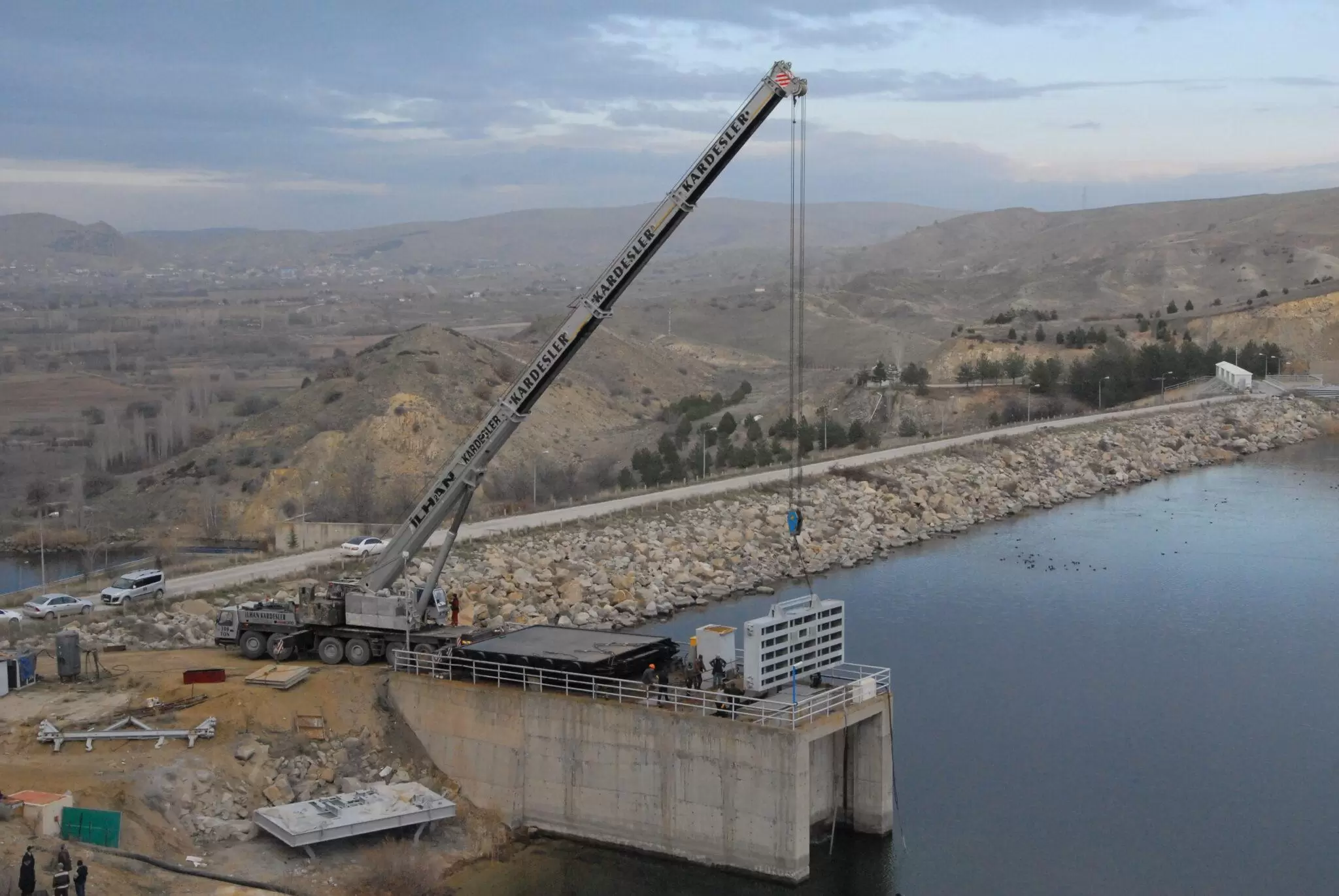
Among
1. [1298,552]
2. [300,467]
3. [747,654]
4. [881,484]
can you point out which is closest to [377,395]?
[300,467]

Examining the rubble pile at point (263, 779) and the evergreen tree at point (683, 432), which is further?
the evergreen tree at point (683, 432)

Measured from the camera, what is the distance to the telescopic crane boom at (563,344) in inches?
1071

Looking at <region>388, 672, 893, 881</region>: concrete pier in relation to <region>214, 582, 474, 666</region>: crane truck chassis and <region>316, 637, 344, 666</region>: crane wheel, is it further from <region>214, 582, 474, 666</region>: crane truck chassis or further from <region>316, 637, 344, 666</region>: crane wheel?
<region>316, 637, 344, 666</region>: crane wheel

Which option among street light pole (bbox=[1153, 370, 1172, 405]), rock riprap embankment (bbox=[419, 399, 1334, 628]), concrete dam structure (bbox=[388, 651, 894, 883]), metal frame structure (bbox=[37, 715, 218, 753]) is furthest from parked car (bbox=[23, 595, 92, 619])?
street light pole (bbox=[1153, 370, 1172, 405])

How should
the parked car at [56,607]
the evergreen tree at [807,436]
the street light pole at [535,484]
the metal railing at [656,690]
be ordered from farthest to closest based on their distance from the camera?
the evergreen tree at [807,436] → the street light pole at [535,484] → the parked car at [56,607] → the metal railing at [656,690]

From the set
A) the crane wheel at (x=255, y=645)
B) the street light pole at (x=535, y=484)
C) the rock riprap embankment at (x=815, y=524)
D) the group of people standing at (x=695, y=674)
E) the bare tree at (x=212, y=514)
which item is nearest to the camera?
the group of people standing at (x=695, y=674)

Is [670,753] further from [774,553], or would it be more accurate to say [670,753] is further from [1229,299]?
[1229,299]

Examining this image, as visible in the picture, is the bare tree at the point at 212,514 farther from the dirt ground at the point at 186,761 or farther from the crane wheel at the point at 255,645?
the dirt ground at the point at 186,761

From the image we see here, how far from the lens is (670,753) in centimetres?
2558

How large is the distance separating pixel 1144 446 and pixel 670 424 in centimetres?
2931

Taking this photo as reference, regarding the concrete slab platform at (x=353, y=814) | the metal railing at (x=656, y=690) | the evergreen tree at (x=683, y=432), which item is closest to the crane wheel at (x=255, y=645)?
the metal railing at (x=656, y=690)

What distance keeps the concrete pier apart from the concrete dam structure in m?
0.02

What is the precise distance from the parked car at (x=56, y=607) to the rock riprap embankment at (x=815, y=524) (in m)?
10.0

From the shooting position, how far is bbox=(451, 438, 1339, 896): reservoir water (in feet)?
86.0
